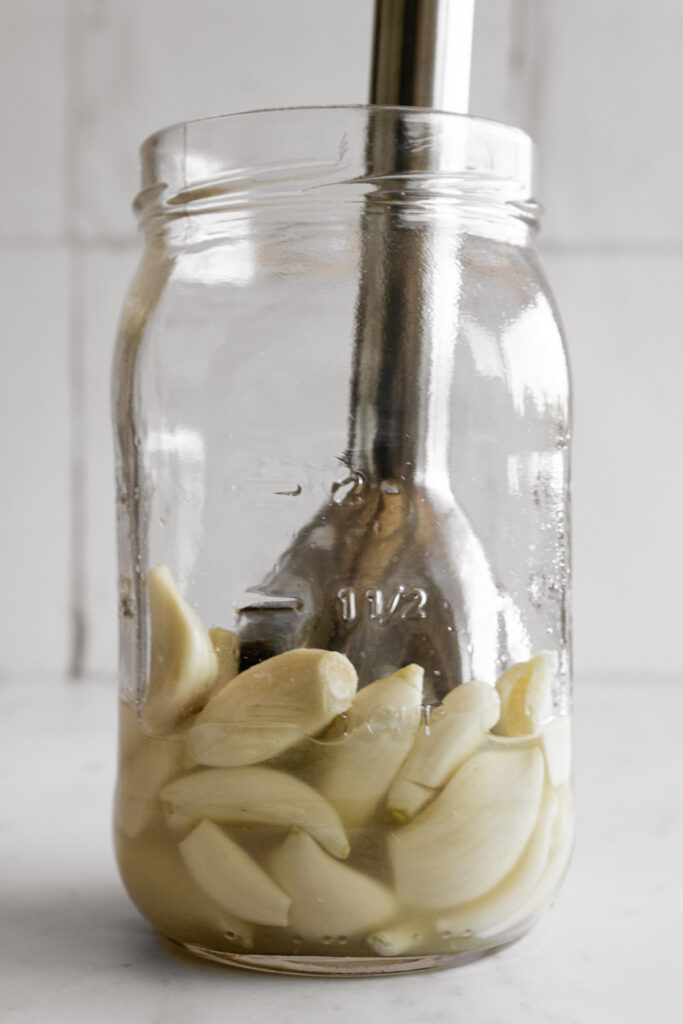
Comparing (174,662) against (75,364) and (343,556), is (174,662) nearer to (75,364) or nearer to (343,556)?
(343,556)

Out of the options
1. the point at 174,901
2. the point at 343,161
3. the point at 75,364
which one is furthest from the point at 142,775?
the point at 75,364

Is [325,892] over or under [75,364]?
under

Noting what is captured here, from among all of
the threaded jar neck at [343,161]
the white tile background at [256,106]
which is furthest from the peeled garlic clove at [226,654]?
the white tile background at [256,106]

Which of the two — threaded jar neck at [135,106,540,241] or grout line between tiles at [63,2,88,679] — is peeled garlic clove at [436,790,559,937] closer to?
threaded jar neck at [135,106,540,241]

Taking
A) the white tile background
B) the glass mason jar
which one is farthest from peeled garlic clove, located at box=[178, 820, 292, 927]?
the white tile background

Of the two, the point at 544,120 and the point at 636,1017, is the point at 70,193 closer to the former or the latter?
the point at 544,120

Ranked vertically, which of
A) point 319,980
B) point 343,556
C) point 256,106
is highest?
point 256,106
